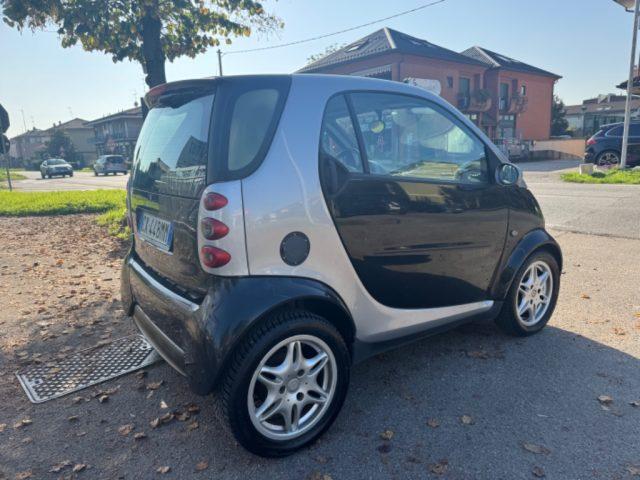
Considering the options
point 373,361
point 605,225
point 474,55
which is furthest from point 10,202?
point 474,55

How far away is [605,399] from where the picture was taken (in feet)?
9.09

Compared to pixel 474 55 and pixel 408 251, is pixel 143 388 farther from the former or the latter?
pixel 474 55

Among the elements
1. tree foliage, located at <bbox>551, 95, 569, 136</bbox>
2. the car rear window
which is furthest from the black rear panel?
tree foliage, located at <bbox>551, 95, 569, 136</bbox>

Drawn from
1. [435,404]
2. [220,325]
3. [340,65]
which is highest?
[340,65]

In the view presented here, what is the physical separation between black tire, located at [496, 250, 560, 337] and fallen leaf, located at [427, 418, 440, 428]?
1241mm

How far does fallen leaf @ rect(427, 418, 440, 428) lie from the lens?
258cm

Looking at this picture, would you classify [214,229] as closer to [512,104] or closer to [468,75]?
[468,75]

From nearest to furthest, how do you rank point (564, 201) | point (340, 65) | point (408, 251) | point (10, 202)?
point (408, 251) → point (564, 201) → point (10, 202) → point (340, 65)

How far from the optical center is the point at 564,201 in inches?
416

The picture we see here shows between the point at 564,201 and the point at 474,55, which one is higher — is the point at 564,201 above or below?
below

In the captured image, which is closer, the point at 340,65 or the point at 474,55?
the point at 340,65

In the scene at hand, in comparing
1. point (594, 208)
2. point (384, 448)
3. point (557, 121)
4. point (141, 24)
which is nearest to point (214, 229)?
point (384, 448)

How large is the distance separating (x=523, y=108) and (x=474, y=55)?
6354 mm

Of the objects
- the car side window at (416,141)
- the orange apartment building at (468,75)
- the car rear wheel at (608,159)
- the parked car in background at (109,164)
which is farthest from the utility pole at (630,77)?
the parked car in background at (109,164)
